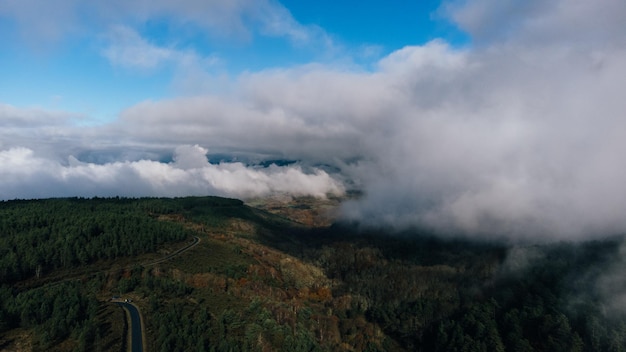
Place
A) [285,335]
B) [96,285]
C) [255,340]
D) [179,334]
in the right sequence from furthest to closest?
[96,285]
[285,335]
[255,340]
[179,334]

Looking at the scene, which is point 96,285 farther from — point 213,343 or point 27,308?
point 213,343

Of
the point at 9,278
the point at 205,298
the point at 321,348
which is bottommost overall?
the point at 321,348

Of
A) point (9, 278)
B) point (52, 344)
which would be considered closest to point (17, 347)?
point (52, 344)

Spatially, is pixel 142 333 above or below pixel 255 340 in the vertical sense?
above

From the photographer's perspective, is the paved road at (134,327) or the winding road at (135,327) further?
the winding road at (135,327)

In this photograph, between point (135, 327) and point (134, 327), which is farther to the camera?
point (135, 327)

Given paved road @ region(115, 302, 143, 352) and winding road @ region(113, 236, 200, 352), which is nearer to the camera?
paved road @ region(115, 302, 143, 352)

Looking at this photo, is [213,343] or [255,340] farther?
[255,340]

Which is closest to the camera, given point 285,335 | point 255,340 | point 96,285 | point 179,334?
point 179,334
